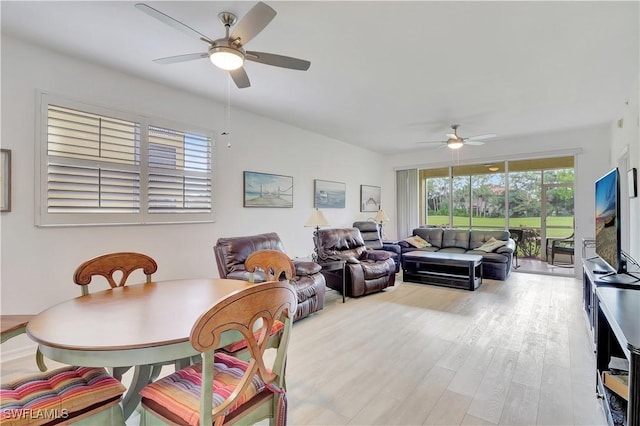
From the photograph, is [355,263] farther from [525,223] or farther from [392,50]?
[525,223]

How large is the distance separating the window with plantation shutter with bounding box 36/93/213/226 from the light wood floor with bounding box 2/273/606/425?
4.80ft

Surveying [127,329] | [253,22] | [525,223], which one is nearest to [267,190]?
[253,22]

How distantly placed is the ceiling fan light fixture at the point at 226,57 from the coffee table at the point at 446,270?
165 inches

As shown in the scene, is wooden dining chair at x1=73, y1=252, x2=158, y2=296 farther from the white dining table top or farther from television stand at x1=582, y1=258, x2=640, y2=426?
television stand at x1=582, y1=258, x2=640, y2=426

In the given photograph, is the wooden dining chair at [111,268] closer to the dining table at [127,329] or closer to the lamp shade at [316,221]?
the dining table at [127,329]

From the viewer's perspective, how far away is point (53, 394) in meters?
1.22

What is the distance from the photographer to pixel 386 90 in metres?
3.80

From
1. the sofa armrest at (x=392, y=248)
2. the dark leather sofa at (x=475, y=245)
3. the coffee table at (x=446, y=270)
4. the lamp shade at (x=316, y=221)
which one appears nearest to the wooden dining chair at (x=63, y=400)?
the lamp shade at (x=316, y=221)

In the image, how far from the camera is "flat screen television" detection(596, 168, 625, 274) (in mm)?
2240

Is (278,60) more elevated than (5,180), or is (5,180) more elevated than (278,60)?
(278,60)

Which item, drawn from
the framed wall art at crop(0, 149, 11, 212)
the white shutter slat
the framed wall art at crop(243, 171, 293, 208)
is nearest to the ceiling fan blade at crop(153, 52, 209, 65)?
the white shutter slat

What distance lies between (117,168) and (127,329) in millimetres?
2596

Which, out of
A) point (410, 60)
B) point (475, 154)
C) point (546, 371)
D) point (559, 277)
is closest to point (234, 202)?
point (410, 60)

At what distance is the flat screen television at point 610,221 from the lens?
2.24 metres
